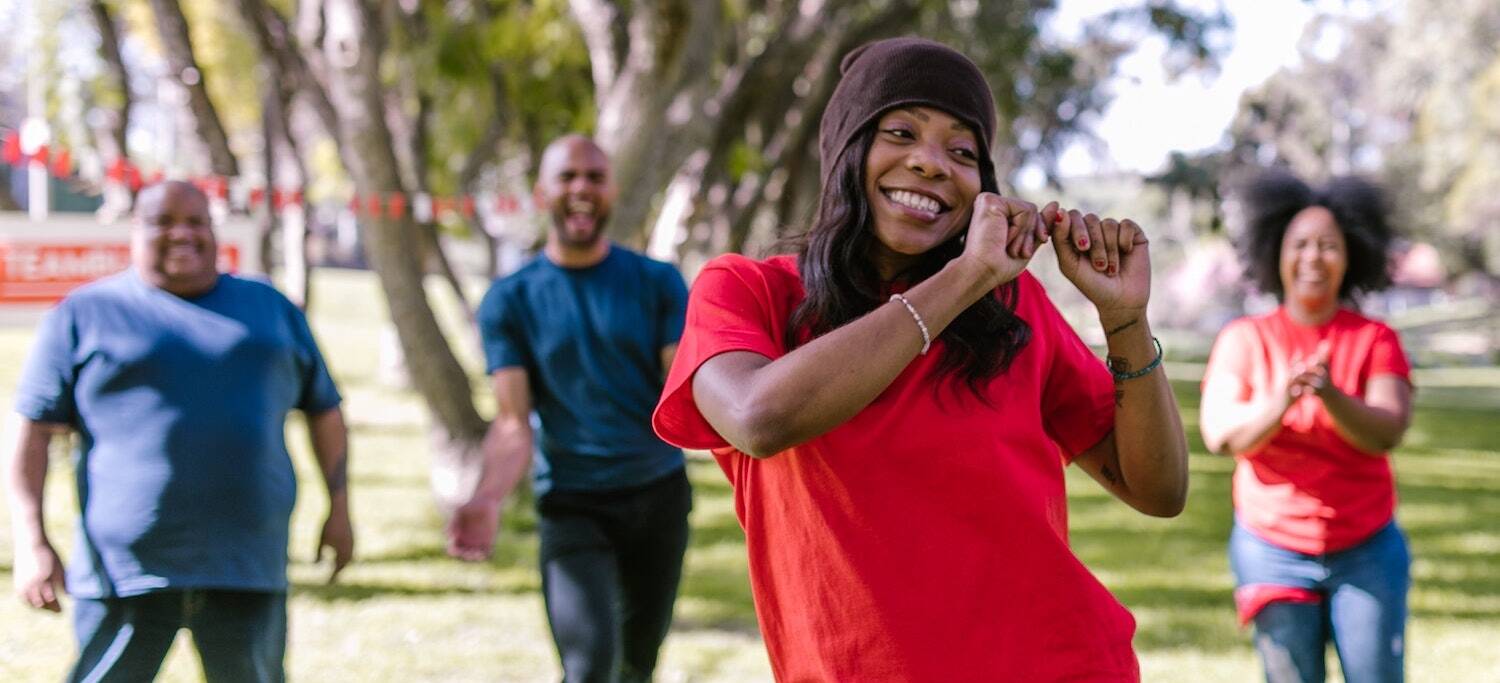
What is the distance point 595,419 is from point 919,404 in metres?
2.45

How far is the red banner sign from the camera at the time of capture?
8.85m

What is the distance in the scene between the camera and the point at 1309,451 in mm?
4125

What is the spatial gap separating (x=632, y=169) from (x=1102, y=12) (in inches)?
340

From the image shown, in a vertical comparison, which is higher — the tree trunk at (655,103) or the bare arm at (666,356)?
the tree trunk at (655,103)

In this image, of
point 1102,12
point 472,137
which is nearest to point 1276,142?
point 1102,12

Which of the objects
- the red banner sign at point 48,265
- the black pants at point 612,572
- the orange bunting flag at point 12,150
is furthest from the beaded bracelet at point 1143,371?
the orange bunting flag at point 12,150

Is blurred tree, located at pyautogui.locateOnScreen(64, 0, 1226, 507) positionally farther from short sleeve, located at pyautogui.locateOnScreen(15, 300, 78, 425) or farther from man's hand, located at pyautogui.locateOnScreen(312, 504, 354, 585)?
short sleeve, located at pyautogui.locateOnScreen(15, 300, 78, 425)

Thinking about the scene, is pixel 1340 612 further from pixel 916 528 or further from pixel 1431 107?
pixel 1431 107

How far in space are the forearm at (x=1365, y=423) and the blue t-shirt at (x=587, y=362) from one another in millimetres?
1895

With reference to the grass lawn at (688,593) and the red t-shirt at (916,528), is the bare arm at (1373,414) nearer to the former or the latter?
the red t-shirt at (916,528)

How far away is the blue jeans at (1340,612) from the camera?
3887mm

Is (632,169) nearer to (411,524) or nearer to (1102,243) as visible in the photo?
(411,524)

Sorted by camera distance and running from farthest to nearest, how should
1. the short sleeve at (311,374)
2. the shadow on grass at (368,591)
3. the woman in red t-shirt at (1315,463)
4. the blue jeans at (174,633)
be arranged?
the shadow on grass at (368,591)
the short sleeve at (311,374)
the woman in red t-shirt at (1315,463)
the blue jeans at (174,633)

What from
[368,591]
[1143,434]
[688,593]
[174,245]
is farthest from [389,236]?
[1143,434]
